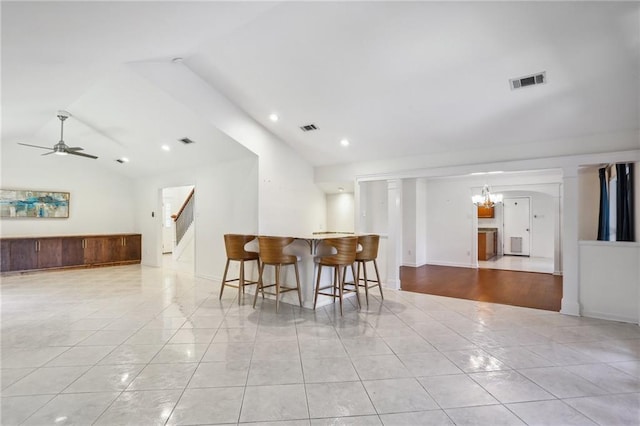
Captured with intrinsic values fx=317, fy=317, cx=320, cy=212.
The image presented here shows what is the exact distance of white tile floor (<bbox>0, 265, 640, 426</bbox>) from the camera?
2068mm

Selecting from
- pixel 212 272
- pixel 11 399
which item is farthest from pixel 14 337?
pixel 212 272

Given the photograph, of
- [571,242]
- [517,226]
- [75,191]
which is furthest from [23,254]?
[517,226]

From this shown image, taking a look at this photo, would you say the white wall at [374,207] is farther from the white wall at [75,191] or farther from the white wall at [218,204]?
the white wall at [75,191]

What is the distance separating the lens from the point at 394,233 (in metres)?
5.62

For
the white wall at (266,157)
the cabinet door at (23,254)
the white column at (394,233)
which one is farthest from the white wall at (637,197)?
the cabinet door at (23,254)

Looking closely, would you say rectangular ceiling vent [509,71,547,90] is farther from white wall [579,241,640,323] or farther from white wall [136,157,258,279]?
white wall [136,157,258,279]

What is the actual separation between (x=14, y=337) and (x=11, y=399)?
160 cm

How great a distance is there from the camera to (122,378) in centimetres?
251

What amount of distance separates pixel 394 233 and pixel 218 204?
3390 mm

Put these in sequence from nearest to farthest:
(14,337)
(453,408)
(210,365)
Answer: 1. (453,408)
2. (210,365)
3. (14,337)

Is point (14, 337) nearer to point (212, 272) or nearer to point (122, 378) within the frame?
point (122, 378)

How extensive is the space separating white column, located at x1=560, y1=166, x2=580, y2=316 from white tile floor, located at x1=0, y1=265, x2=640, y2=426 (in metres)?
0.23

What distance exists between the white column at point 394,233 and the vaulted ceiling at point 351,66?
26.4 inches

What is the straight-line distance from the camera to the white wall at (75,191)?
7137mm
